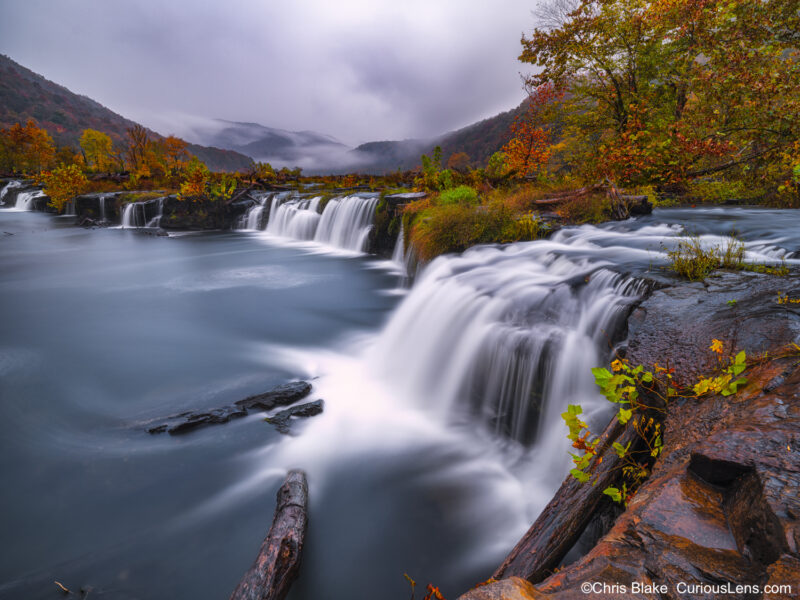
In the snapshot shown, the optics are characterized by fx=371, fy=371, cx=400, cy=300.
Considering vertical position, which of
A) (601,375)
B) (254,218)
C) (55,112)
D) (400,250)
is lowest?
(400,250)

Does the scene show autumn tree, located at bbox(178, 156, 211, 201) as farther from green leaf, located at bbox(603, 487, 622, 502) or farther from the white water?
green leaf, located at bbox(603, 487, 622, 502)

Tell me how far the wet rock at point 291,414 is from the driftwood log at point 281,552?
1.38 meters

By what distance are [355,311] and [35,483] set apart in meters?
6.30

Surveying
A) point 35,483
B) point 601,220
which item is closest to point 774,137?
point 601,220

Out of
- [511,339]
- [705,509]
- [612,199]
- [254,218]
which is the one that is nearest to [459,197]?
[612,199]

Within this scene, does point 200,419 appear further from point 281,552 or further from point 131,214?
point 131,214

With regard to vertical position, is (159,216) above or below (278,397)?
above

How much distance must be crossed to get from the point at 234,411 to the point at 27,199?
40299 mm

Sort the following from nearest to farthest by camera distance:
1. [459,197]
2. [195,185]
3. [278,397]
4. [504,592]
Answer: [504,592] → [278,397] → [459,197] → [195,185]

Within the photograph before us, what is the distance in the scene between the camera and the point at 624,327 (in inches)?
152

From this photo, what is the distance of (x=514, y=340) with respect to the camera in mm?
4707

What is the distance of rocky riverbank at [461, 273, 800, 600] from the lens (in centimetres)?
126

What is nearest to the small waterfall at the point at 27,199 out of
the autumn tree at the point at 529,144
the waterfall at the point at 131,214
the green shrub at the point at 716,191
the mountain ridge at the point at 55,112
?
the waterfall at the point at 131,214

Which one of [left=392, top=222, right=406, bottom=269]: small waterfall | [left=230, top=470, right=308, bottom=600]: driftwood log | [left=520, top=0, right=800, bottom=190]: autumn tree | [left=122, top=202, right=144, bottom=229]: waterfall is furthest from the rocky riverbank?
[left=122, top=202, right=144, bottom=229]: waterfall
